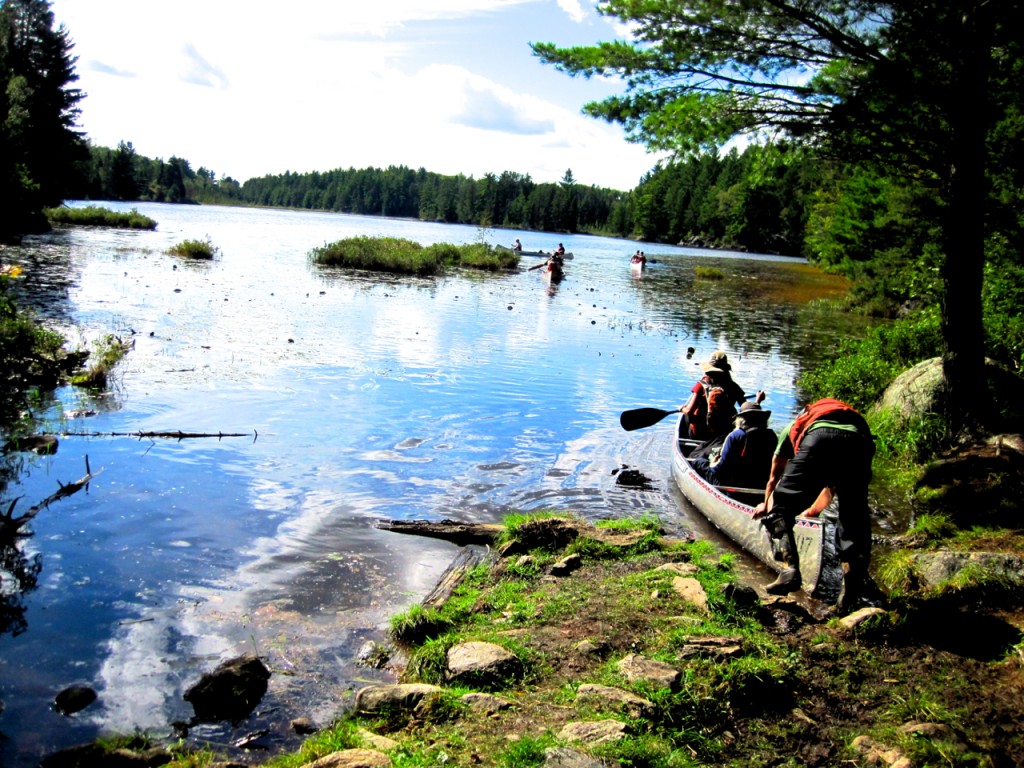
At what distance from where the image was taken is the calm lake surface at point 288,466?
6.45 meters

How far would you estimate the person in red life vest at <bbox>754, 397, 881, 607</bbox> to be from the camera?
270 inches

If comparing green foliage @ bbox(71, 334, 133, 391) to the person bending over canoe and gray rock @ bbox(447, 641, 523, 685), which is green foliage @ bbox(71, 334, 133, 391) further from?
gray rock @ bbox(447, 641, 523, 685)

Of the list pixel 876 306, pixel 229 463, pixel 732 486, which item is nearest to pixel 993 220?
pixel 732 486

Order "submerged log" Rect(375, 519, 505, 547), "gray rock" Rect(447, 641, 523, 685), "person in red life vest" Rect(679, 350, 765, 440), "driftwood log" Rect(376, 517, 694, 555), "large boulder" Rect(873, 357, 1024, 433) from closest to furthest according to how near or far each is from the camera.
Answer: "gray rock" Rect(447, 641, 523, 685) < "driftwood log" Rect(376, 517, 694, 555) < "submerged log" Rect(375, 519, 505, 547) < "large boulder" Rect(873, 357, 1024, 433) < "person in red life vest" Rect(679, 350, 765, 440)

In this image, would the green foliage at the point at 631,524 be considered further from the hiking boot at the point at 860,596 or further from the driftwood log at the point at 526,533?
the hiking boot at the point at 860,596

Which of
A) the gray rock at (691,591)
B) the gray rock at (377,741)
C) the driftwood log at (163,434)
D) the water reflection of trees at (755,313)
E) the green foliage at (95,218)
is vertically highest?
the green foliage at (95,218)

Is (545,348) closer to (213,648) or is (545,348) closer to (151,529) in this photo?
(151,529)

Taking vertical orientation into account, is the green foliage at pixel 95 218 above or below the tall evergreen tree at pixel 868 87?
below

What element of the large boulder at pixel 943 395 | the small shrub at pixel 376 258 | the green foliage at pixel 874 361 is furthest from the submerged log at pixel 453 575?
the small shrub at pixel 376 258

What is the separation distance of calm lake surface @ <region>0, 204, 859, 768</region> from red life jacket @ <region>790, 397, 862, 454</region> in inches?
129

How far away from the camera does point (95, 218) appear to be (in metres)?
59.1

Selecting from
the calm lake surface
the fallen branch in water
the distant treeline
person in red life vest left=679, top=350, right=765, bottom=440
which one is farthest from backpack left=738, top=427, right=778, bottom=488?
the distant treeline

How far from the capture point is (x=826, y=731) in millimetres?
4852

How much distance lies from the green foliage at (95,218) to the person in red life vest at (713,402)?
5642 centimetres
